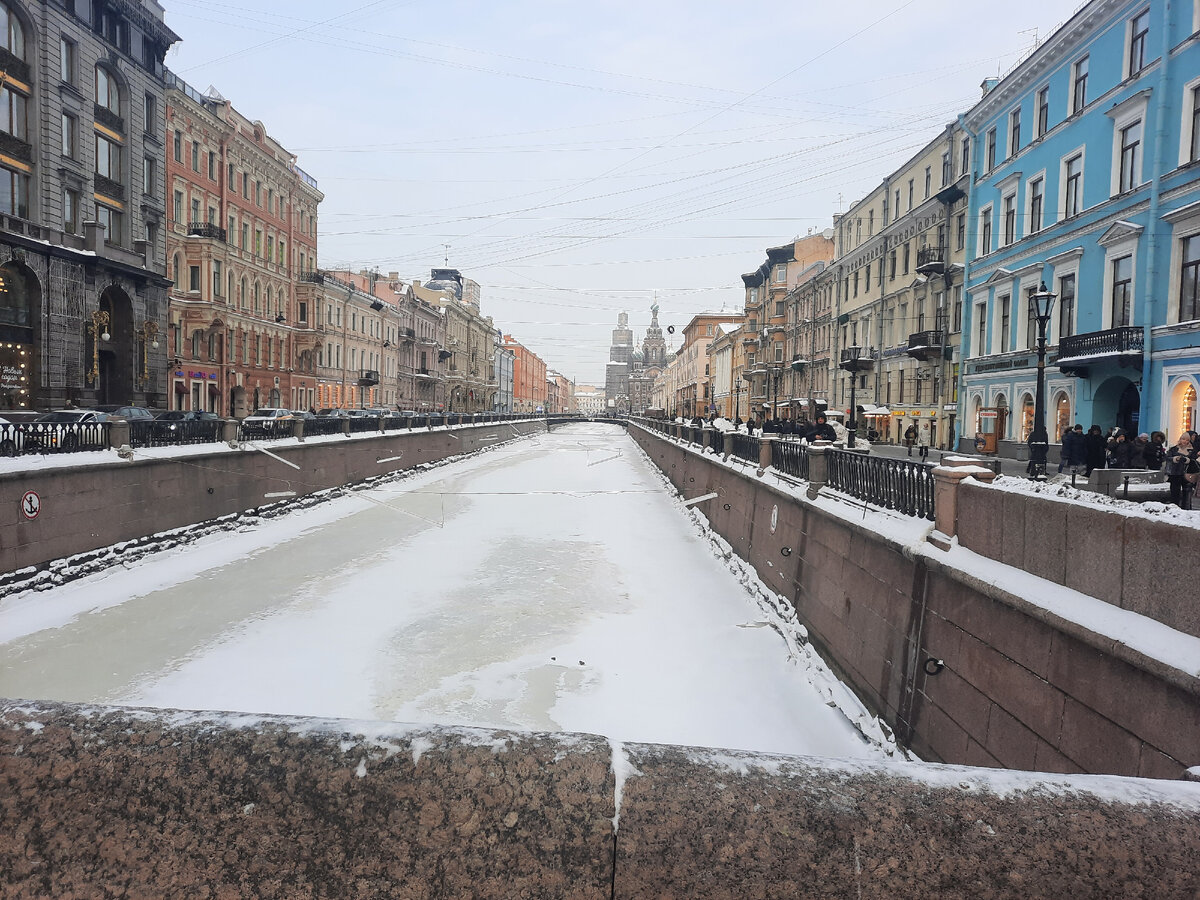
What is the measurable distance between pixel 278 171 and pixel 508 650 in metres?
48.5

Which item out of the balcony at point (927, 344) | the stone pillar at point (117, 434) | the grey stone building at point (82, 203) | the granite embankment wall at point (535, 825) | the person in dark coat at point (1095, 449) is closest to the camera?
the granite embankment wall at point (535, 825)

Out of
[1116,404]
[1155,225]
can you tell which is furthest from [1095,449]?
[1116,404]

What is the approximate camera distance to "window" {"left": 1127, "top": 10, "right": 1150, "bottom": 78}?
20.2 m

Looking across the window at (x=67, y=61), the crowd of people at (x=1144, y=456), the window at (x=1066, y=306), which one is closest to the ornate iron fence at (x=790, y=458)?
the crowd of people at (x=1144, y=456)

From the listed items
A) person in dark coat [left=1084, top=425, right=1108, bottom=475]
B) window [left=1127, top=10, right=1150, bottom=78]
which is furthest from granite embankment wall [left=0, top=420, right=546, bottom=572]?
window [left=1127, top=10, right=1150, bottom=78]

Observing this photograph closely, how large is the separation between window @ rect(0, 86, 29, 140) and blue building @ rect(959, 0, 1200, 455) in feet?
116

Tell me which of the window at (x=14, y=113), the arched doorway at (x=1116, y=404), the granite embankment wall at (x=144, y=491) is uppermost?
the window at (x=14, y=113)

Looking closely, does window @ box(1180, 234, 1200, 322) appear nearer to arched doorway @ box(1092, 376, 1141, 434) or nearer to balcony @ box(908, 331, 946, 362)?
arched doorway @ box(1092, 376, 1141, 434)

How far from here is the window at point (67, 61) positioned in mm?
28797

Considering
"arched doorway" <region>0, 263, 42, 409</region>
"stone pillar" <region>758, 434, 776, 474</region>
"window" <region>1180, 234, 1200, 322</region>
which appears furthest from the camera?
"arched doorway" <region>0, 263, 42, 409</region>

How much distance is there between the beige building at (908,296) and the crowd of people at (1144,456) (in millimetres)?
16111

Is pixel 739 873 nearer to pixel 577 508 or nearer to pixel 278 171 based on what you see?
pixel 577 508

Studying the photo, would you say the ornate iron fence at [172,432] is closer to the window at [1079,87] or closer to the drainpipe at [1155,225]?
the drainpipe at [1155,225]

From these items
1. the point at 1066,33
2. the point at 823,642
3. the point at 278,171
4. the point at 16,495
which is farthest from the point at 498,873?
the point at 278,171
